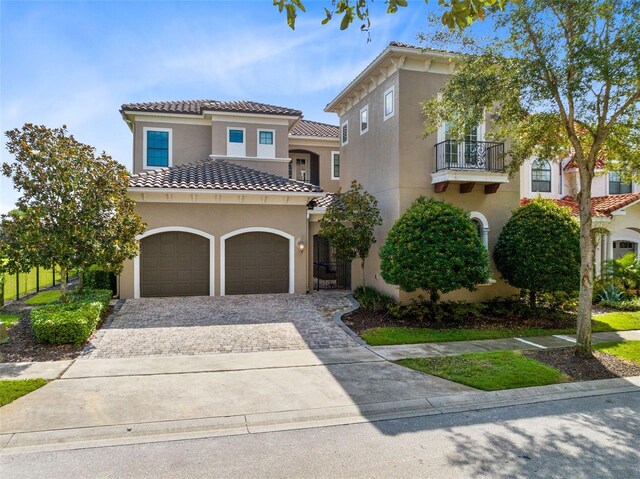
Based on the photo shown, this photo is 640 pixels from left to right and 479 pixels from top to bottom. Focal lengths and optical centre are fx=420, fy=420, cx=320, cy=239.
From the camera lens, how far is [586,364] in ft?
27.4

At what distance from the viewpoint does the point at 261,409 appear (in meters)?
6.06

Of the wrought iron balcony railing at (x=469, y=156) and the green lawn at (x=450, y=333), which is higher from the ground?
the wrought iron balcony railing at (x=469, y=156)

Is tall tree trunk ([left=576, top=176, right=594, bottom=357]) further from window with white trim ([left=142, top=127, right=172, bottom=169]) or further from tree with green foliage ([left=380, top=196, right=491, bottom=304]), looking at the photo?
window with white trim ([left=142, top=127, right=172, bottom=169])

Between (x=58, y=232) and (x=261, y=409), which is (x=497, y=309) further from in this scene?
(x=58, y=232)

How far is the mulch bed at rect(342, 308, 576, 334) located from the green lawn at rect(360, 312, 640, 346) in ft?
1.15

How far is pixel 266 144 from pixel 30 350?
13.8 metres

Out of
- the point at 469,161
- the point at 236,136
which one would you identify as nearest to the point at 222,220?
the point at 236,136

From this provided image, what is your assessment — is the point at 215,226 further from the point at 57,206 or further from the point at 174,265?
the point at 57,206

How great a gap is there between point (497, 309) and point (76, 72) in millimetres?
12757

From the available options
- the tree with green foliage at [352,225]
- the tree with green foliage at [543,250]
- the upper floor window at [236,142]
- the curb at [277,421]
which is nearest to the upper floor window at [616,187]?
the tree with green foliage at [543,250]

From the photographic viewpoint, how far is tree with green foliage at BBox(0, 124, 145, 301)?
32.4 feet

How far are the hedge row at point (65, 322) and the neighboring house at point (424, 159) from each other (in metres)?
8.75

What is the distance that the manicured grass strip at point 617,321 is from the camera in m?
11.7

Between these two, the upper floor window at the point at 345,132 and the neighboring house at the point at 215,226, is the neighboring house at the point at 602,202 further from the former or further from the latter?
the neighboring house at the point at 215,226
